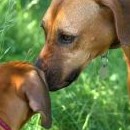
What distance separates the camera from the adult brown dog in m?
4.92

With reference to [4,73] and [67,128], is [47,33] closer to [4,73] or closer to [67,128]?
[4,73]

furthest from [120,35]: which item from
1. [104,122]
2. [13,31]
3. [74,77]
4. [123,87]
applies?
[13,31]

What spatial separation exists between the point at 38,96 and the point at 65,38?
71cm

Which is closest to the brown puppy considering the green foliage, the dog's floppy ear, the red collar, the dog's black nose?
the red collar

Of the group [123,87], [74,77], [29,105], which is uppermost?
[29,105]

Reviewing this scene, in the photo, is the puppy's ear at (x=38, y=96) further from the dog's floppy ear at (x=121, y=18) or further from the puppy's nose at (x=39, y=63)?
the dog's floppy ear at (x=121, y=18)

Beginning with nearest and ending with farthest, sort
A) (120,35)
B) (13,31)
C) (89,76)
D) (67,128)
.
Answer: (120,35) → (67,128) → (89,76) → (13,31)

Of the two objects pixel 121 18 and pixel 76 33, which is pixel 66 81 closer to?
pixel 76 33

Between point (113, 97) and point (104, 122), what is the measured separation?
0.39m

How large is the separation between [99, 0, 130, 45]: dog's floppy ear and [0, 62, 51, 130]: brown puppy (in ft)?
2.23

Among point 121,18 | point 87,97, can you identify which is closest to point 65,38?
point 121,18

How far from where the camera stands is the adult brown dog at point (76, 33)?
4.92 meters

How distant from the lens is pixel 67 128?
19.7 ft

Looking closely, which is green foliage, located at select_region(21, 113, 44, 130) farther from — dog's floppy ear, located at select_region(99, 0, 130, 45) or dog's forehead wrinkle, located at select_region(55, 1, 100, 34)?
dog's floppy ear, located at select_region(99, 0, 130, 45)
